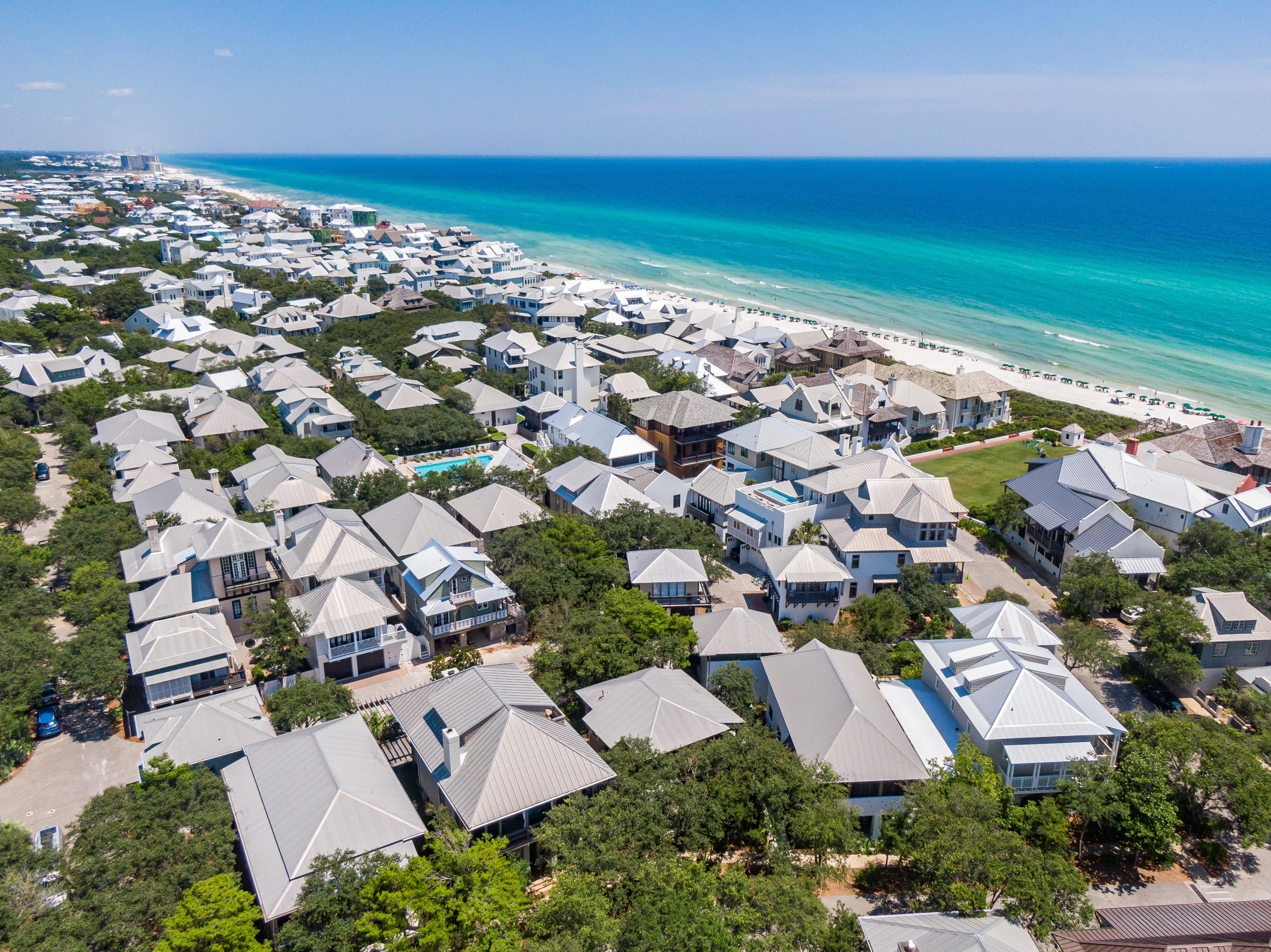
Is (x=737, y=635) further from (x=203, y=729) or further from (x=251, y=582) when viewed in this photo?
(x=251, y=582)

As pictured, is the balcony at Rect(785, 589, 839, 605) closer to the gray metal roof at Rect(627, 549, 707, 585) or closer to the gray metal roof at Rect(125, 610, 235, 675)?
the gray metal roof at Rect(627, 549, 707, 585)

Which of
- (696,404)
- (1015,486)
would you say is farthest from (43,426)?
(1015,486)

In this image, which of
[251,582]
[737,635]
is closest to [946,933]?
[737,635]

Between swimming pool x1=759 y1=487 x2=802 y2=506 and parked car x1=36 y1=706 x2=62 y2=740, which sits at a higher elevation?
swimming pool x1=759 y1=487 x2=802 y2=506

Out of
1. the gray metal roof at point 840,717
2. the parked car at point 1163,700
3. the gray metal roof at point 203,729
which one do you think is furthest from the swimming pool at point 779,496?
the gray metal roof at point 203,729

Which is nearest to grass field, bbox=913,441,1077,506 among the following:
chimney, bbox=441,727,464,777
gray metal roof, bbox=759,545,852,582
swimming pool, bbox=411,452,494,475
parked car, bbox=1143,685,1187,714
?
gray metal roof, bbox=759,545,852,582

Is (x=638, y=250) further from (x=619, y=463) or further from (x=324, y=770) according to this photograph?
(x=324, y=770)
